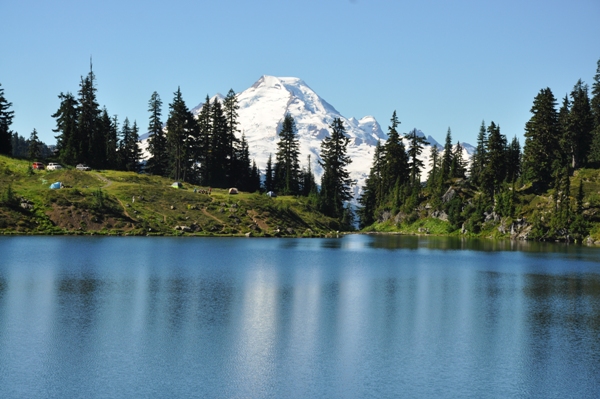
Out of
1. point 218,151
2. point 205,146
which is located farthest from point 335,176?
point 205,146

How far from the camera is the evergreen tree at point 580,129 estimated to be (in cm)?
16112

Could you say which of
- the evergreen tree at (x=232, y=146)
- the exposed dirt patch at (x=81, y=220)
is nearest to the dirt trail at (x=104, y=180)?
the exposed dirt patch at (x=81, y=220)

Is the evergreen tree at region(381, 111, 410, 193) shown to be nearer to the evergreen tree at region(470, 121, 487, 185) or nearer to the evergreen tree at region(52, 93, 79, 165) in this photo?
the evergreen tree at region(470, 121, 487, 185)

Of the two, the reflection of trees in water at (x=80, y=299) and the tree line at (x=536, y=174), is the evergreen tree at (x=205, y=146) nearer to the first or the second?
the tree line at (x=536, y=174)

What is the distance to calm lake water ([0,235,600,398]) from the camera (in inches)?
1302

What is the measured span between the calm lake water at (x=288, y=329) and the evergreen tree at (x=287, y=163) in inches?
4114

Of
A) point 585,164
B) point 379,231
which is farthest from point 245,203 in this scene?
point 585,164

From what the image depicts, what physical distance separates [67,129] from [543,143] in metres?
112

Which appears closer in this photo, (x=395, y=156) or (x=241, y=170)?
(x=241, y=170)

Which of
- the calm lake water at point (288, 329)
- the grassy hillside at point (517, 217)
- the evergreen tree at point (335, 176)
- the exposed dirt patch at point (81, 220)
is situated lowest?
the calm lake water at point (288, 329)

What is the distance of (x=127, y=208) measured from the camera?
127625 mm

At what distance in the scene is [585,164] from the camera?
16100cm

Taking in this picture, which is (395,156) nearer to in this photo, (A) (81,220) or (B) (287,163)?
(B) (287,163)

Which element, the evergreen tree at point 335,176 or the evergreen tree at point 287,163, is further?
the evergreen tree at point 287,163
